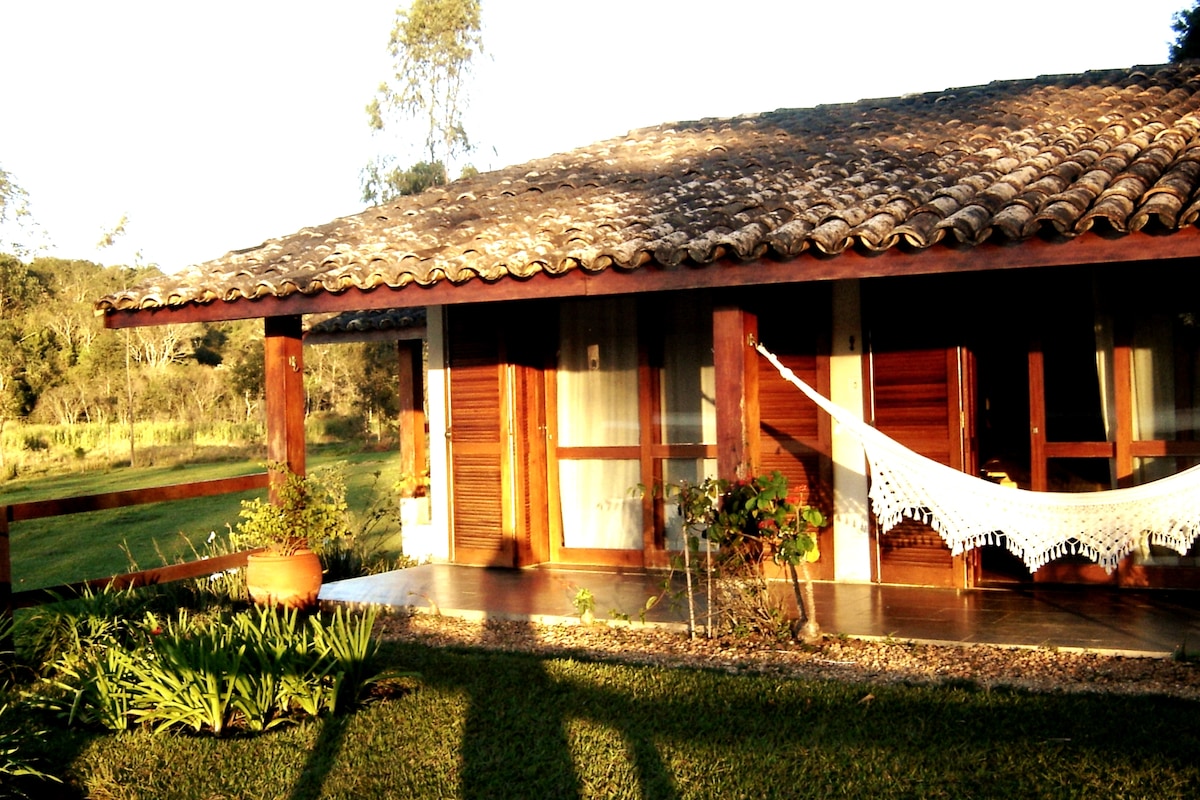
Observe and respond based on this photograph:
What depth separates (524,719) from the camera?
4961 mm

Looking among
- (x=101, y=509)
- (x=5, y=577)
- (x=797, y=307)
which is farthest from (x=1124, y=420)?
(x=5, y=577)

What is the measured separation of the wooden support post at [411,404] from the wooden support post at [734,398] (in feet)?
18.5

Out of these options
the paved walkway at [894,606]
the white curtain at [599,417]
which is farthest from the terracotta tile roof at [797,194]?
the paved walkway at [894,606]

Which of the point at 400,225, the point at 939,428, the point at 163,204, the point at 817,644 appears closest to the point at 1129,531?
the point at 817,644

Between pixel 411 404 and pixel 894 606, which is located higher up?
pixel 411 404

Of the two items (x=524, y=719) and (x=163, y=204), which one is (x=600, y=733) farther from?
(x=163, y=204)

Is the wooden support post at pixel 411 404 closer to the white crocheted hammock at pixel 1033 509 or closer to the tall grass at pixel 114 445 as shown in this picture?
the white crocheted hammock at pixel 1033 509

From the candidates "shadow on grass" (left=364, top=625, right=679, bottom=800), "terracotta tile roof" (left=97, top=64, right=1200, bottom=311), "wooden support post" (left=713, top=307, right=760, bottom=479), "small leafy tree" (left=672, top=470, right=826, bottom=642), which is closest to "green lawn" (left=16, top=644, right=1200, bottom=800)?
"shadow on grass" (left=364, top=625, right=679, bottom=800)

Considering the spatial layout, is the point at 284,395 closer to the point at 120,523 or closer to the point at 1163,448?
the point at 1163,448

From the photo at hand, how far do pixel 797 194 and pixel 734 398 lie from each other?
1.34 m

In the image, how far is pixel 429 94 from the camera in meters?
27.3

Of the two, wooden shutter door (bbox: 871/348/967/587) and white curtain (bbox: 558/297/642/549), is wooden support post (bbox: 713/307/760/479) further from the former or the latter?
white curtain (bbox: 558/297/642/549)

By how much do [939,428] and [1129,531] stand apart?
2075 millimetres

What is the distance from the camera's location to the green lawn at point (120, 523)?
13.8 metres
